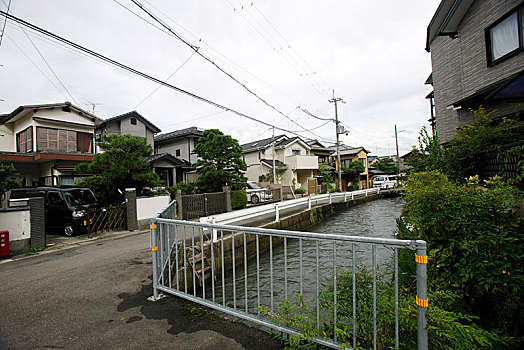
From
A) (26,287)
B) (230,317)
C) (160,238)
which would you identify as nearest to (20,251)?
(26,287)

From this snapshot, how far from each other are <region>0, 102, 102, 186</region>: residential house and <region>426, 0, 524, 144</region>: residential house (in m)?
18.3

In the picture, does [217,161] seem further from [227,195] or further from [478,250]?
[478,250]

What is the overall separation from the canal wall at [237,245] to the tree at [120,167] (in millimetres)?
5333

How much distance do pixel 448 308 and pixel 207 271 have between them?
13.8 ft

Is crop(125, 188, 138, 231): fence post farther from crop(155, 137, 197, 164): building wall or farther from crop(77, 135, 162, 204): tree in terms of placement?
crop(155, 137, 197, 164): building wall

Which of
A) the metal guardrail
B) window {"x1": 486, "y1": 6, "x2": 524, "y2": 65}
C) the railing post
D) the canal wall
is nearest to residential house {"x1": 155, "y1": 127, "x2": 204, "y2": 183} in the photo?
the metal guardrail

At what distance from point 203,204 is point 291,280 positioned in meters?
8.41

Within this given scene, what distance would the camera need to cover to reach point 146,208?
11.1 m

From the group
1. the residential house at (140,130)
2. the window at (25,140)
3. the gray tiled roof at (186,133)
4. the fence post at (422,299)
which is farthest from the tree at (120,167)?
the gray tiled roof at (186,133)

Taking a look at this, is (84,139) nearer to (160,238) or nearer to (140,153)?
(140,153)

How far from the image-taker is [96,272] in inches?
207

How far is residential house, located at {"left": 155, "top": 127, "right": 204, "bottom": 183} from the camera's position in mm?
23344

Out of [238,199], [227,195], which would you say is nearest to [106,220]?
[227,195]

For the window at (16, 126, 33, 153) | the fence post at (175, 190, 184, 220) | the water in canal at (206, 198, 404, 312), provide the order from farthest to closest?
the window at (16, 126, 33, 153) < the fence post at (175, 190, 184, 220) < the water in canal at (206, 198, 404, 312)
